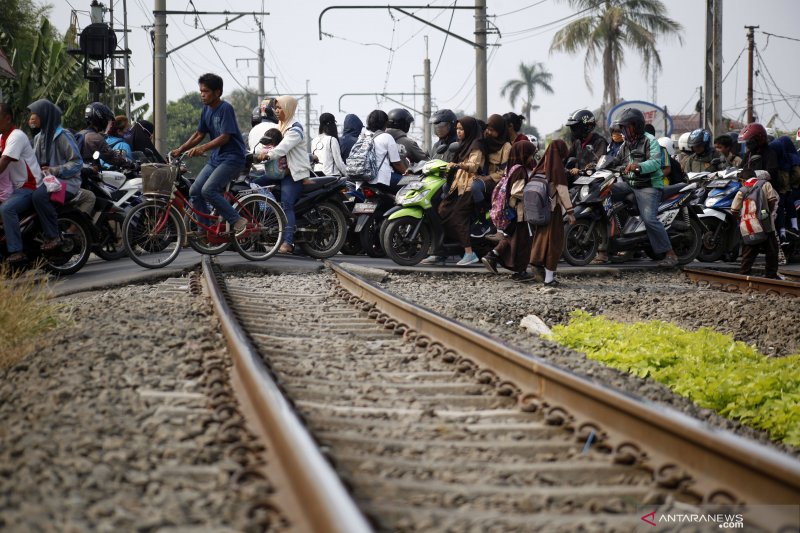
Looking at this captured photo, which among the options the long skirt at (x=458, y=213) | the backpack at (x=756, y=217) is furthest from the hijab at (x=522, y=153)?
the backpack at (x=756, y=217)

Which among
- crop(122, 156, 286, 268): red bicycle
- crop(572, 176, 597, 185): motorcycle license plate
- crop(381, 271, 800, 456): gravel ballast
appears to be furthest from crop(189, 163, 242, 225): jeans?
crop(572, 176, 597, 185): motorcycle license plate

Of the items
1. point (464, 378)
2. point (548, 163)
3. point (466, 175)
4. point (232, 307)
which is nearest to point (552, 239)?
point (548, 163)

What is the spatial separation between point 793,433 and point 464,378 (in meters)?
1.74

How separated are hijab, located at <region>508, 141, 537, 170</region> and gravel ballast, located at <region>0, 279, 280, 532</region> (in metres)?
5.47

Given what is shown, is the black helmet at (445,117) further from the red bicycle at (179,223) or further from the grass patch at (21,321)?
the grass patch at (21,321)

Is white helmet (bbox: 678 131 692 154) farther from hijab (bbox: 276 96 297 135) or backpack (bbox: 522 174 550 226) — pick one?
hijab (bbox: 276 96 297 135)

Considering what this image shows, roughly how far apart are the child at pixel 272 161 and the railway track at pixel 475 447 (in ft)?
21.9

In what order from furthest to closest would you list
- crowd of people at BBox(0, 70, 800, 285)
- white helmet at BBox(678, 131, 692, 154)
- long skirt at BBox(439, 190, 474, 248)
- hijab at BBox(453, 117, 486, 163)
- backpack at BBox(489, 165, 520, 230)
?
1. white helmet at BBox(678, 131, 692, 154)
2. long skirt at BBox(439, 190, 474, 248)
3. hijab at BBox(453, 117, 486, 163)
4. backpack at BBox(489, 165, 520, 230)
5. crowd of people at BBox(0, 70, 800, 285)

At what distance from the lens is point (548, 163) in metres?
10.6

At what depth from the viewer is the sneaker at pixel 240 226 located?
1145 centimetres

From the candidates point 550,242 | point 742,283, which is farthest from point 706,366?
point 742,283

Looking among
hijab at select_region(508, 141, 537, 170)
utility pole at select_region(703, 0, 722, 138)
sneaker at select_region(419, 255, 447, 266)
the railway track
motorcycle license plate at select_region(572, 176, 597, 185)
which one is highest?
utility pole at select_region(703, 0, 722, 138)

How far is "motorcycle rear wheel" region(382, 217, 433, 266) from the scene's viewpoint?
12.6m

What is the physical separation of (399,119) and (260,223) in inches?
142
